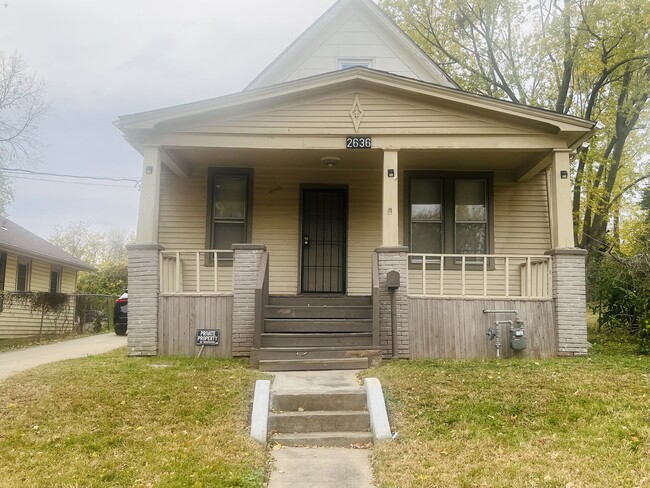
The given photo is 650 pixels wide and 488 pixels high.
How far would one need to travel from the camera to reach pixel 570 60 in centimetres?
1678

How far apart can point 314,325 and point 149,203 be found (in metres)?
3.26

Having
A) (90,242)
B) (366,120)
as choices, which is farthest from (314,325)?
(90,242)

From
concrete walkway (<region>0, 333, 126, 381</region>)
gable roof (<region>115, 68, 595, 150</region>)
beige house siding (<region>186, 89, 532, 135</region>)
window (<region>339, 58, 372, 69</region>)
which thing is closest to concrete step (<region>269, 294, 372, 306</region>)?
beige house siding (<region>186, 89, 532, 135</region>)

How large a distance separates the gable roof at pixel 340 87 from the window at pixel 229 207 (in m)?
1.84

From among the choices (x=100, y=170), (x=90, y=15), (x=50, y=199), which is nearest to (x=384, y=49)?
Answer: (x=90, y=15)

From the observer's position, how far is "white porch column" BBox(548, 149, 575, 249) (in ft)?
28.1

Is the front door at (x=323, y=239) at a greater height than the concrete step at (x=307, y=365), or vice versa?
the front door at (x=323, y=239)

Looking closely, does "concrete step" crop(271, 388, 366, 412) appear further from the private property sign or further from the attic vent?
the attic vent

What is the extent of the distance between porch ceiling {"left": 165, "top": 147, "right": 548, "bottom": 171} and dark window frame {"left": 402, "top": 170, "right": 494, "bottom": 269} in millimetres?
139

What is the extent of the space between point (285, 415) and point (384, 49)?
9.16 meters

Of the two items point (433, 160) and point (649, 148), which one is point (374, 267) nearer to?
point (433, 160)

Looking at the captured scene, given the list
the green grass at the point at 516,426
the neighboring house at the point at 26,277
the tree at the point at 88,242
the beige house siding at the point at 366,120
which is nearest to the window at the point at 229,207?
the beige house siding at the point at 366,120

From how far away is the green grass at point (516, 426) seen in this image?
4.13m

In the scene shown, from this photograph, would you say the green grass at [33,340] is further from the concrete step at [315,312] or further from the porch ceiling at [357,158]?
the concrete step at [315,312]
